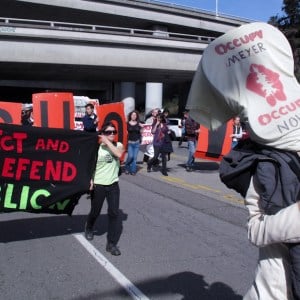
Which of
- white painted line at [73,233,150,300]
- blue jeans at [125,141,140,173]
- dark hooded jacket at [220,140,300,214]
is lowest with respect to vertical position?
white painted line at [73,233,150,300]

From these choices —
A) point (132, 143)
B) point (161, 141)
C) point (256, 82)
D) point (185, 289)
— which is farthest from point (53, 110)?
point (256, 82)

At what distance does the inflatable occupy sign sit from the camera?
7.97ft

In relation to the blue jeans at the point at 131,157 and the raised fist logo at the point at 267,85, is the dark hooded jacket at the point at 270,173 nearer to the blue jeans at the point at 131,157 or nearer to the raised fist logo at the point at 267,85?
the raised fist logo at the point at 267,85

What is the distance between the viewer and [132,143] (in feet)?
47.4

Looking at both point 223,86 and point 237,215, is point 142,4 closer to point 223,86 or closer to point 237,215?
point 237,215

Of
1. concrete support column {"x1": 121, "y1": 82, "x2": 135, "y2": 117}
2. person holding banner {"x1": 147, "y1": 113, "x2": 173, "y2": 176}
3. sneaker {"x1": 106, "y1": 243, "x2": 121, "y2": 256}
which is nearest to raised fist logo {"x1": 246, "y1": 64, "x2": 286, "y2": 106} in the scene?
sneaker {"x1": 106, "y1": 243, "x2": 121, "y2": 256}

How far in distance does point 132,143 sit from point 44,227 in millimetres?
7043

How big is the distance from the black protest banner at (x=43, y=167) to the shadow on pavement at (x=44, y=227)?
727 mm

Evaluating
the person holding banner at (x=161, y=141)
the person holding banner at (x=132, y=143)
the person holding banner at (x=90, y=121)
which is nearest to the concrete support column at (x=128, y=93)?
the person holding banner at (x=161, y=141)

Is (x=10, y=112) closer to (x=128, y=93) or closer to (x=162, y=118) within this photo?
(x=162, y=118)

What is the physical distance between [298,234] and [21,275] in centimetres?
386

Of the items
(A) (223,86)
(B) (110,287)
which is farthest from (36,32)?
(A) (223,86)

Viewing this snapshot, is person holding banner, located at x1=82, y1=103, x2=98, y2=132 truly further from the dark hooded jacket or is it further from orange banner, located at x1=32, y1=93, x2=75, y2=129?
the dark hooded jacket

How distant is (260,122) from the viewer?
2430 millimetres
